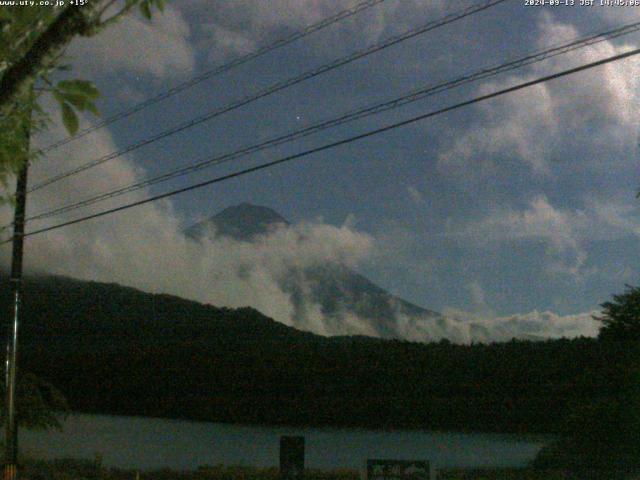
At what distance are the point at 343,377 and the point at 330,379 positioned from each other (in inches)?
18.5

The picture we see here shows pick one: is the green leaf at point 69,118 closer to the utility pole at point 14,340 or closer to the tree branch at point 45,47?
the tree branch at point 45,47

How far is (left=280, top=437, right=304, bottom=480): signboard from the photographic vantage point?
1261 centimetres

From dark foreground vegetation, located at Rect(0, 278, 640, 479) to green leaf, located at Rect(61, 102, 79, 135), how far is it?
20.0 m

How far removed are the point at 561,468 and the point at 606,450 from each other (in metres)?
1.66

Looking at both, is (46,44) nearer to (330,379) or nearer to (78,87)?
(78,87)

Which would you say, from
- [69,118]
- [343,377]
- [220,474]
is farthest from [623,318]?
[69,118]

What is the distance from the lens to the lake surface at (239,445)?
2277 centimetres

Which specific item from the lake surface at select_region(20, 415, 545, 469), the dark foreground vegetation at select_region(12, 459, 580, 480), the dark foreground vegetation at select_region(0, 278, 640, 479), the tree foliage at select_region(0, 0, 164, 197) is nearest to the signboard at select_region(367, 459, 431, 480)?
the dark foreground vegetation at select_region(12, 459, 580, 480)

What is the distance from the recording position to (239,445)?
88.5 feet

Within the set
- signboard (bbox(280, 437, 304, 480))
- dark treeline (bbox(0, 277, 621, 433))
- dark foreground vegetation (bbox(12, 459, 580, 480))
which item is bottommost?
dark foreground vegetation (bbox(12, 459, 580, 480))

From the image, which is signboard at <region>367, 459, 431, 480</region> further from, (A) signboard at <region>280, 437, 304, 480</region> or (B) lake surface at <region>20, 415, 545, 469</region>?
(B) lake surface at <region>20, 415, 545, 469</region>

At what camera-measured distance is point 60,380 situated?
31.7 m

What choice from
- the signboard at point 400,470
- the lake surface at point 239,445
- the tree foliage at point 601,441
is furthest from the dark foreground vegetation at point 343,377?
the signboard at point 400,470

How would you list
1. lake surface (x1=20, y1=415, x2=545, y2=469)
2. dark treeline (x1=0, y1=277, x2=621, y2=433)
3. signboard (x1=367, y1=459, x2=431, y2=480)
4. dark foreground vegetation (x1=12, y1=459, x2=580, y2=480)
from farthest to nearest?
dark treeline (x1=0, y1=277, x2=621, y2=433) < lake surface (x1=20, y1=415, x2=545, y2=469) < dark foreground vegetation (x1=12, y1=459, x2=580, y2=480) < signboard (x1=367, y1=459, x2=431, y2=480)
